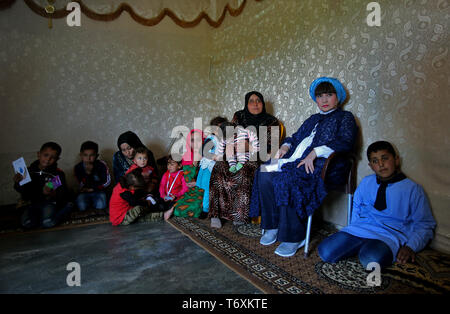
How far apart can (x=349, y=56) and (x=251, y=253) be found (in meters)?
2.06

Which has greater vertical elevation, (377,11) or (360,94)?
(377,11)

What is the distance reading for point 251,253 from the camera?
233cm

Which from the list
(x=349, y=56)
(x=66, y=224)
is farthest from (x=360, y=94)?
(x=66, y=224)

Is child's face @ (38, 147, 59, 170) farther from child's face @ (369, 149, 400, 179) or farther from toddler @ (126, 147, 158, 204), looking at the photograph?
child's face @ (369, 149, 400, 179)

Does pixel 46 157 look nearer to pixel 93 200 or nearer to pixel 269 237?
pixel 93 200

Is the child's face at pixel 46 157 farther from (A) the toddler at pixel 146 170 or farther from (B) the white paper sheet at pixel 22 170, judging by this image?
(A) the toddler at pixel 146 170

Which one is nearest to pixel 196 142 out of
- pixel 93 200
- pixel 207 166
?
pixel 207 166

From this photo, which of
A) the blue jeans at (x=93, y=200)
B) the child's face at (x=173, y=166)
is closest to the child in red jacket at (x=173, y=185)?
the child's face at (x=173, y=166)

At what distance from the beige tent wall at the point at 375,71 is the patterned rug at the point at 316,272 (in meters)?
0.50

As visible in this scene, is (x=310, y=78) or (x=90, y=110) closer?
(x=310, y=78)

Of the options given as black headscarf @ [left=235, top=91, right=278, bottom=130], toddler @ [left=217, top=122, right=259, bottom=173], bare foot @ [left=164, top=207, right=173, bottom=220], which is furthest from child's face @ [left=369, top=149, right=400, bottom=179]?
bare foot @ [left=164, top=207, right=173, bottom=220]

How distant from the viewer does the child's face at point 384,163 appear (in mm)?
2162

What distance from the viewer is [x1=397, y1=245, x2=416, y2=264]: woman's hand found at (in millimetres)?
1955
